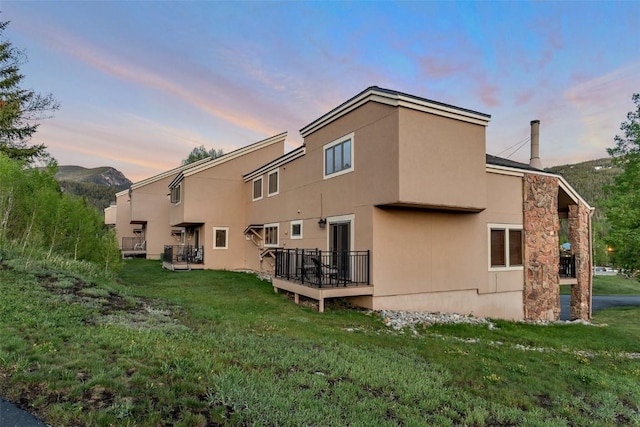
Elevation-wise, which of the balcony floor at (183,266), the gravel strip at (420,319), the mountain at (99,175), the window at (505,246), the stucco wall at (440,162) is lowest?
the gravel strip at (420,319)

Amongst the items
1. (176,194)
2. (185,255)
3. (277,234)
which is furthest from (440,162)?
(176,194)

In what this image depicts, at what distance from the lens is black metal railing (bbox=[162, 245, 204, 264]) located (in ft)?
62.6

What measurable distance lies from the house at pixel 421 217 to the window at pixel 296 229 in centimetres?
5

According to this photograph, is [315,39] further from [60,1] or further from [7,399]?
[7,399]

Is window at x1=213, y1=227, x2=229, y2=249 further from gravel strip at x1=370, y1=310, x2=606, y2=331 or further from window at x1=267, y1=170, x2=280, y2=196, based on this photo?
gravel strip at x1=370, y1=310, x2=606, y2=331

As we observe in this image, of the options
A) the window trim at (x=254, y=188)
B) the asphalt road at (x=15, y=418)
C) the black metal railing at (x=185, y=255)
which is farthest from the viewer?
Result: the black metal railing at (x=185, y=255)

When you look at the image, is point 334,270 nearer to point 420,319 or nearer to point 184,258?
point 420,319

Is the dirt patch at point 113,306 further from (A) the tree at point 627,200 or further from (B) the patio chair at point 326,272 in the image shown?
(A) the tree at point 627,200

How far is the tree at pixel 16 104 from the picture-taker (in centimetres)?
2184

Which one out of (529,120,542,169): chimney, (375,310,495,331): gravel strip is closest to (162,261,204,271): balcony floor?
(375,310,495,331): gravel strip

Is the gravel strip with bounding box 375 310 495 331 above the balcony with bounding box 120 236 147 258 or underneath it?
underneath

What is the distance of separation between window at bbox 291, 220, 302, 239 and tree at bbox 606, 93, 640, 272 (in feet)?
51.1

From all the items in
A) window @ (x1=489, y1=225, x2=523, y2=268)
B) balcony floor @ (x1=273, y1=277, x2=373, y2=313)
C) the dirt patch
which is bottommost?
balcony floor @ (x1=273, y1=277, x2=373, y2=313)

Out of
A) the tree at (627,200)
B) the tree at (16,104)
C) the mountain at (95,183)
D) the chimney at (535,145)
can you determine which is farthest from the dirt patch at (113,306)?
the mountain at (95,183)
